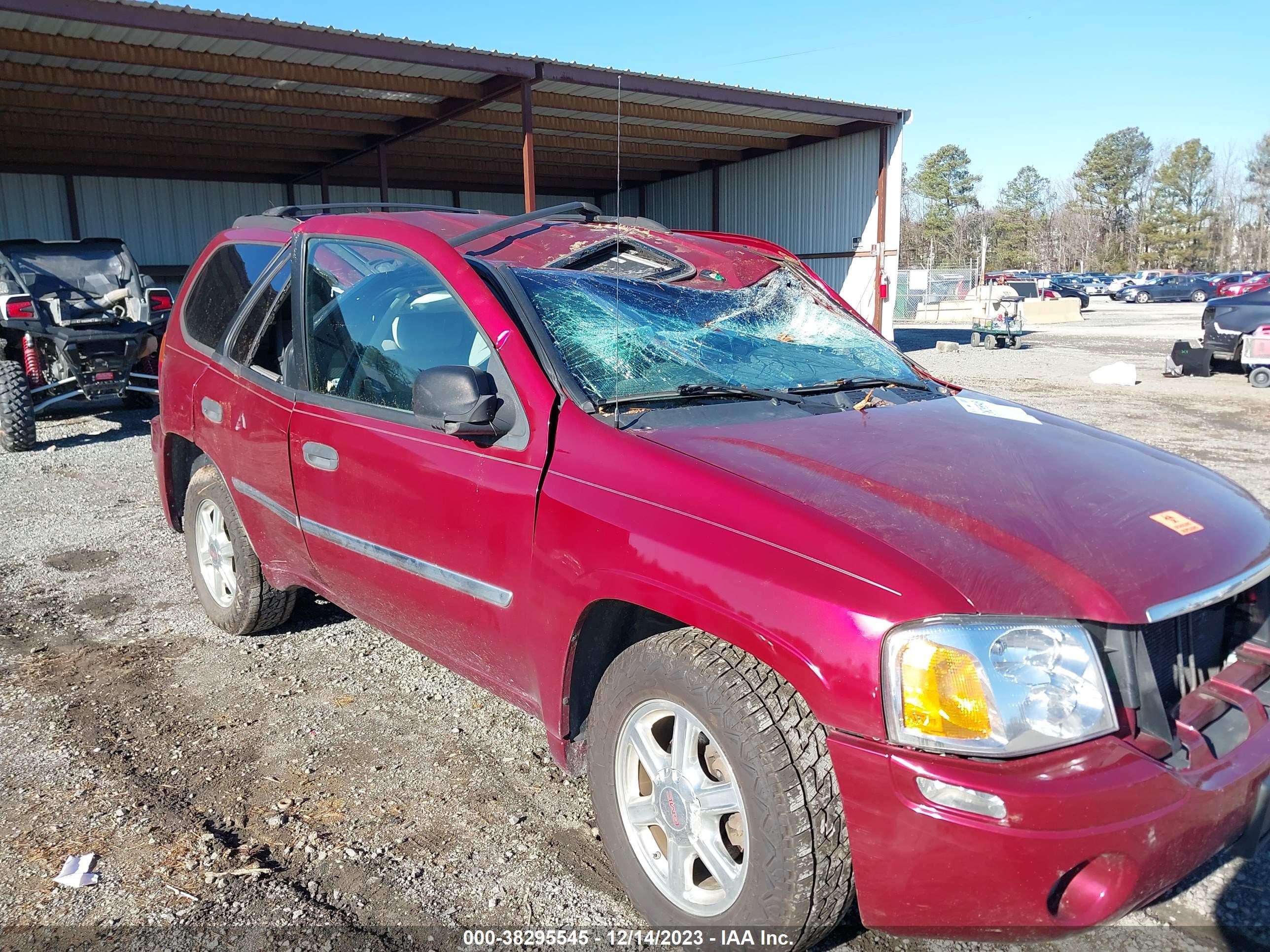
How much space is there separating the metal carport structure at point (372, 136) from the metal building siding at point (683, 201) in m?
0.08

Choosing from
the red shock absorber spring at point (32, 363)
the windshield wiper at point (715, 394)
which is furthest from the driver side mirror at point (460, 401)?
the red shock absorber spring at point (32, 363)

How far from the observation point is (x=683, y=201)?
25.1 meters

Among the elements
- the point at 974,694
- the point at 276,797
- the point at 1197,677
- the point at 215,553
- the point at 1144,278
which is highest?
the point at 1144,278

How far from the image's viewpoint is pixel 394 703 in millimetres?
3678

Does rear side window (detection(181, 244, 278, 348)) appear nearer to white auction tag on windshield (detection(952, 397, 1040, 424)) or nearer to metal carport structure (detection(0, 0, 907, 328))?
white auction tag on windshield (detection(952, 397, 1040, 424))

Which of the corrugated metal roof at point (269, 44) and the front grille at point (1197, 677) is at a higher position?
the corrugated metal roof at point (269, 44)

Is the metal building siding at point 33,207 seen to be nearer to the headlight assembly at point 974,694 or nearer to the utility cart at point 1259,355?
the utility cart at point 1259,355

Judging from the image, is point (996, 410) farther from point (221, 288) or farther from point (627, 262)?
point (221, 288)

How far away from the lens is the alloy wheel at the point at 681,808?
2105mm

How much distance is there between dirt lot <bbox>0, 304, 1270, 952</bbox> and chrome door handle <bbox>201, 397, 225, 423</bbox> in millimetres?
1067

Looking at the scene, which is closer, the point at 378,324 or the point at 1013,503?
the point at 1013,503

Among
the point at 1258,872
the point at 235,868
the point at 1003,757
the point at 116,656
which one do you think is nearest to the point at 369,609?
the point at 235,868

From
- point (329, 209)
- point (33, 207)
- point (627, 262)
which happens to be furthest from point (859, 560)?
point (33, 207)

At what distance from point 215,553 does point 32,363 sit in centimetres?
723
